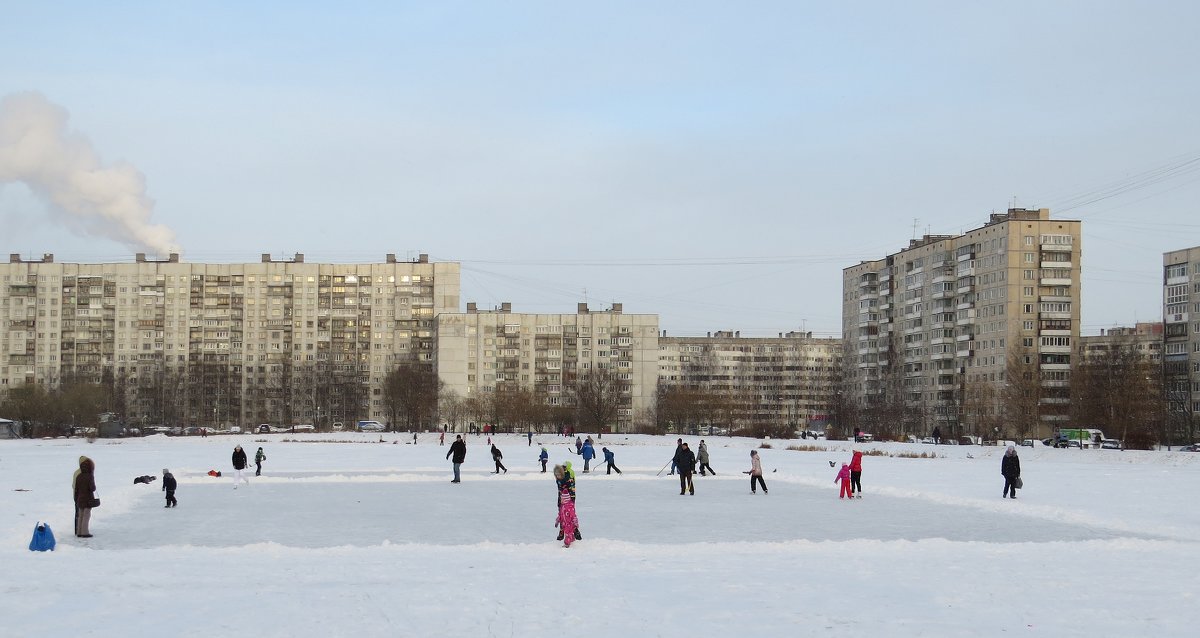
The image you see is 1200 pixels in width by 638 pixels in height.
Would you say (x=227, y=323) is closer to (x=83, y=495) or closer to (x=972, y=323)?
(x=972, y=323)

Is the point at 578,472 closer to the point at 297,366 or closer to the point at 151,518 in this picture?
the point at 151,518

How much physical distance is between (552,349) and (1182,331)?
244ft

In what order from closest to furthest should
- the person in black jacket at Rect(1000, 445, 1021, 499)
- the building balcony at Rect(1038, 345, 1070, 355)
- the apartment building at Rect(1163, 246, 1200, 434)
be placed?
the person in black jacket at Rect(1000, 445, 1021, 499)
the apartment building at Rect(1163, 246, 1200, 434)
the building balcony at Rect(1038, 345, 1070, 355)

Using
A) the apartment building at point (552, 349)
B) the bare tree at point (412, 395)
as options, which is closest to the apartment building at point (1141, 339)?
the apartment building at point (552, 349)

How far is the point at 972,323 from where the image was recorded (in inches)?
4653

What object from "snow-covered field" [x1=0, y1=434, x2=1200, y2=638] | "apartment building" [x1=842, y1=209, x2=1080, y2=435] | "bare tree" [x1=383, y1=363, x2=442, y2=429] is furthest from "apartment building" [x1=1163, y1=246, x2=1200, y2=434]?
"snow-covered field" [x1=0, y1=434, x2=1200, y2=638]

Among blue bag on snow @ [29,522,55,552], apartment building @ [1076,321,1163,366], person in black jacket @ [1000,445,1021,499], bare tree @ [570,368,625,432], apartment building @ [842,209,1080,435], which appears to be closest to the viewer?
blue bag on snow @ [29,522,55,552]

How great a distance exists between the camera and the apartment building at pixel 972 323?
356ft

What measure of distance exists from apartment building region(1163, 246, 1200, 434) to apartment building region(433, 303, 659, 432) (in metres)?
61.1

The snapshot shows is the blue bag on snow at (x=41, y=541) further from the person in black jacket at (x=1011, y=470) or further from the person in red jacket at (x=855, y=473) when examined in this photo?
the person in black jacket at (x=1011, y=470)

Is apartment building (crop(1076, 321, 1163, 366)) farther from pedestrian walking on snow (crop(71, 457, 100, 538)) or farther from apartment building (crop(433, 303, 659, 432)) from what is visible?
pedestrian walking on snow (crop(71, 457, 100, 538))

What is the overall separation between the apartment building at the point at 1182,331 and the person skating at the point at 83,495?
335 feet

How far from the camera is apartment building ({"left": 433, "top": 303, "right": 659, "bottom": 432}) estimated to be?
5709 inches

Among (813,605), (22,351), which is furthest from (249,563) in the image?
(22,351)
